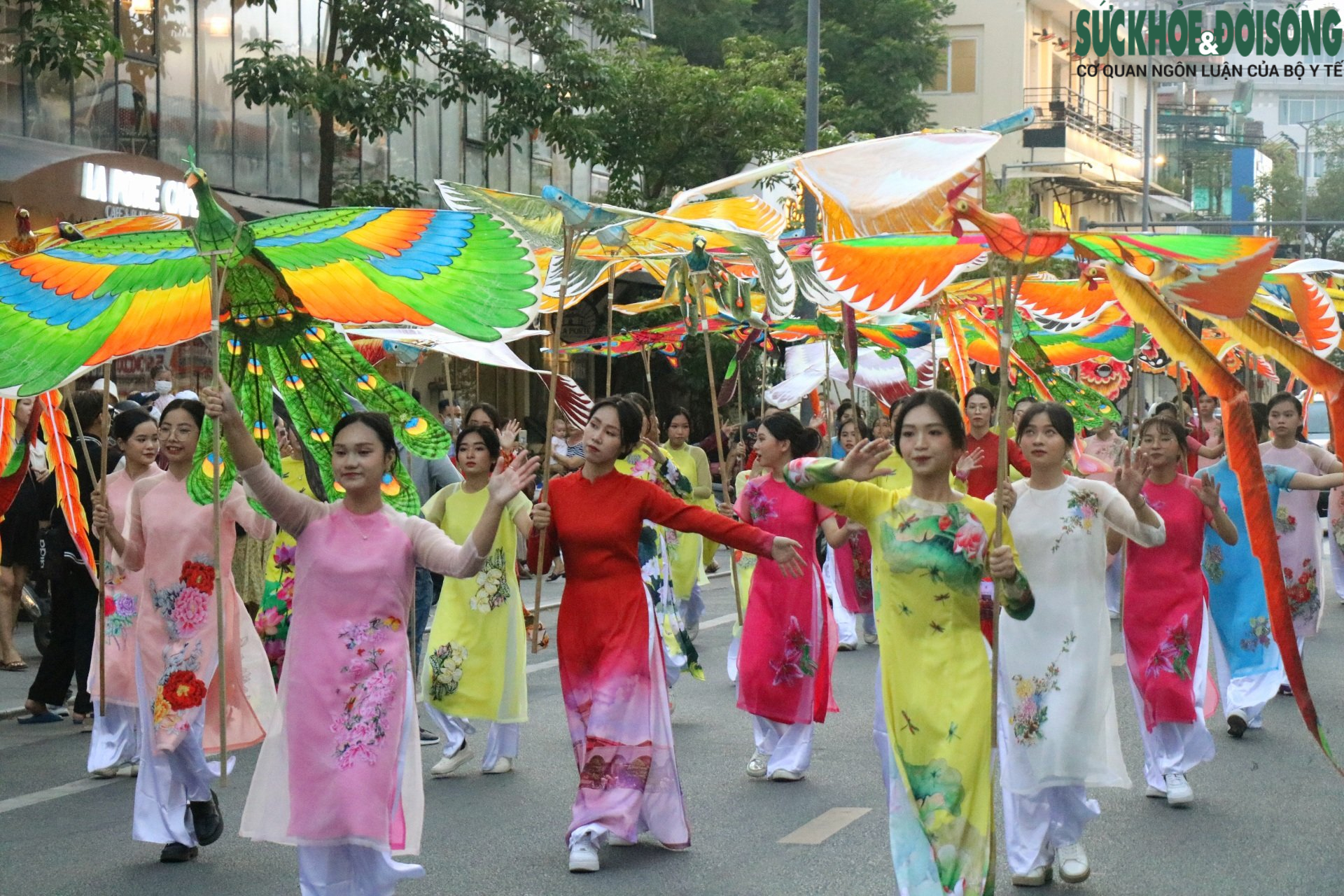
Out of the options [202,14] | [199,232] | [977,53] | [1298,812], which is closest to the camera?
[199,232]

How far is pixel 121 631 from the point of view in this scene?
7371 millimetres

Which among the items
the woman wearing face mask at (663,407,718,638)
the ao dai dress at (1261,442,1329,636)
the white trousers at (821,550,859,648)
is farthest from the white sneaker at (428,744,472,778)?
the ao dai dress at (1261,442,1329,636)

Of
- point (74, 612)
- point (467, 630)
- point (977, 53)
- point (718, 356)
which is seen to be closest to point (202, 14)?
point (718, 356)

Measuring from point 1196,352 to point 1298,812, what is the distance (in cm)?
Answer: 323

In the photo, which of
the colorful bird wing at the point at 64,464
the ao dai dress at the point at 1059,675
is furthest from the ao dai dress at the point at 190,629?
the ao dai dress at the point at 1059,675

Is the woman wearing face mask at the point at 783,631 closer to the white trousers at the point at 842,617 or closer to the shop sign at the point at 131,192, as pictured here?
the white trousers at the point at 842,617

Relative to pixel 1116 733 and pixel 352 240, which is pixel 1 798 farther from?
pixel 1116 733

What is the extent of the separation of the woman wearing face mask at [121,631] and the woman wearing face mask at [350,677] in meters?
2.30

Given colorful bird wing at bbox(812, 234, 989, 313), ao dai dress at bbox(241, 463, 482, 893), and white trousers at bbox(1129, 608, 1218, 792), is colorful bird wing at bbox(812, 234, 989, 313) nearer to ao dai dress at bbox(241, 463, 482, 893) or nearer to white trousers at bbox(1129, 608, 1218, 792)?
ao dai dress at bbox(241, 463, 482, 893)

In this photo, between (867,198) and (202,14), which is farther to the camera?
(202,14)

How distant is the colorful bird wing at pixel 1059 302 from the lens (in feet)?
29.5

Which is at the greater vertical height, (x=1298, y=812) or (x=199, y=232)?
(x=199, y=232)

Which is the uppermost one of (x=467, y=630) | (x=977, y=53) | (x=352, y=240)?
(x=977, y=53)

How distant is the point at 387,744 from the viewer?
5.02 metres
